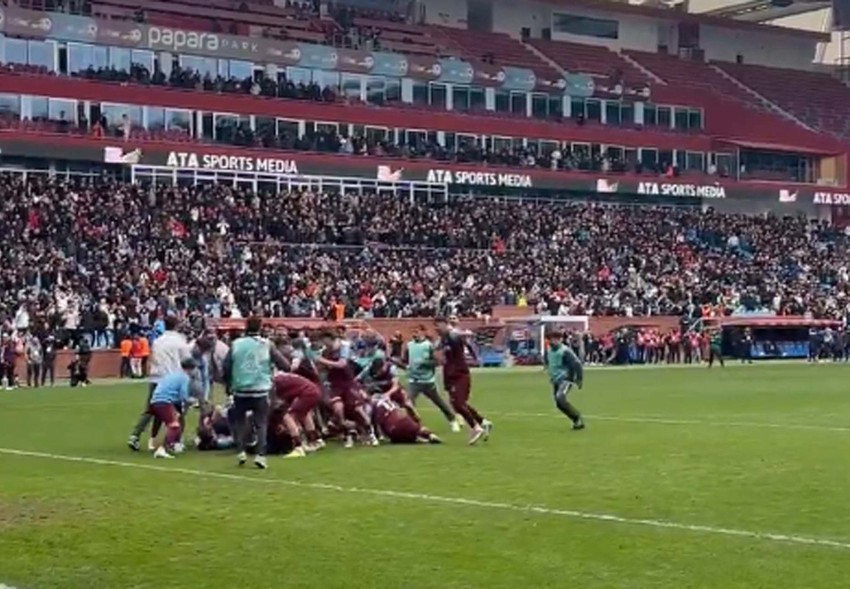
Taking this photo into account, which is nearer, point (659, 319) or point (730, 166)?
point (659, 319)

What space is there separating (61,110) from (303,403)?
43211 millimetres

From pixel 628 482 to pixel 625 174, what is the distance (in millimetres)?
62688

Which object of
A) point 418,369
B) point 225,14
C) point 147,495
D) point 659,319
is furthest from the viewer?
point 225,14

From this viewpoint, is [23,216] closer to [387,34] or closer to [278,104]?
[278,104]

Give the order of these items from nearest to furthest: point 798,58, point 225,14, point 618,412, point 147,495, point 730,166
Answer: point 147,495, point 618,412, point 225,14, point 730,166, point 798,58

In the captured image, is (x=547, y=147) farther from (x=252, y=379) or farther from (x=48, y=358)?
(x=252, y=379)

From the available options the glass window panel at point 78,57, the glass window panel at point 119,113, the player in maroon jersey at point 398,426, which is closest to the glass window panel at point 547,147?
the glass window panel at point 119,113

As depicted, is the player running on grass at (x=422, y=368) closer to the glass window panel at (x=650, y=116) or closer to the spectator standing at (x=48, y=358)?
the spectator standing at (x=48, y=358)

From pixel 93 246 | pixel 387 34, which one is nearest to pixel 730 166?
pixel 387 34

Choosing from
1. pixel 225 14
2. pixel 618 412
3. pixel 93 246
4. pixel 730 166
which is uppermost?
pixel 225 14

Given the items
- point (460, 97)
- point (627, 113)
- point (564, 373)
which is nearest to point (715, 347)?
point (460, 97)

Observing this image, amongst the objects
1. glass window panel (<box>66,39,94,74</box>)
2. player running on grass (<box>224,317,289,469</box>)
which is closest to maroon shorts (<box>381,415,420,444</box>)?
player running on grass (<box>224,317,289,469</box>)

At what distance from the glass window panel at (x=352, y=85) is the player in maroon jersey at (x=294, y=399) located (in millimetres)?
51391

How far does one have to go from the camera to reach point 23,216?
52.5 metres
